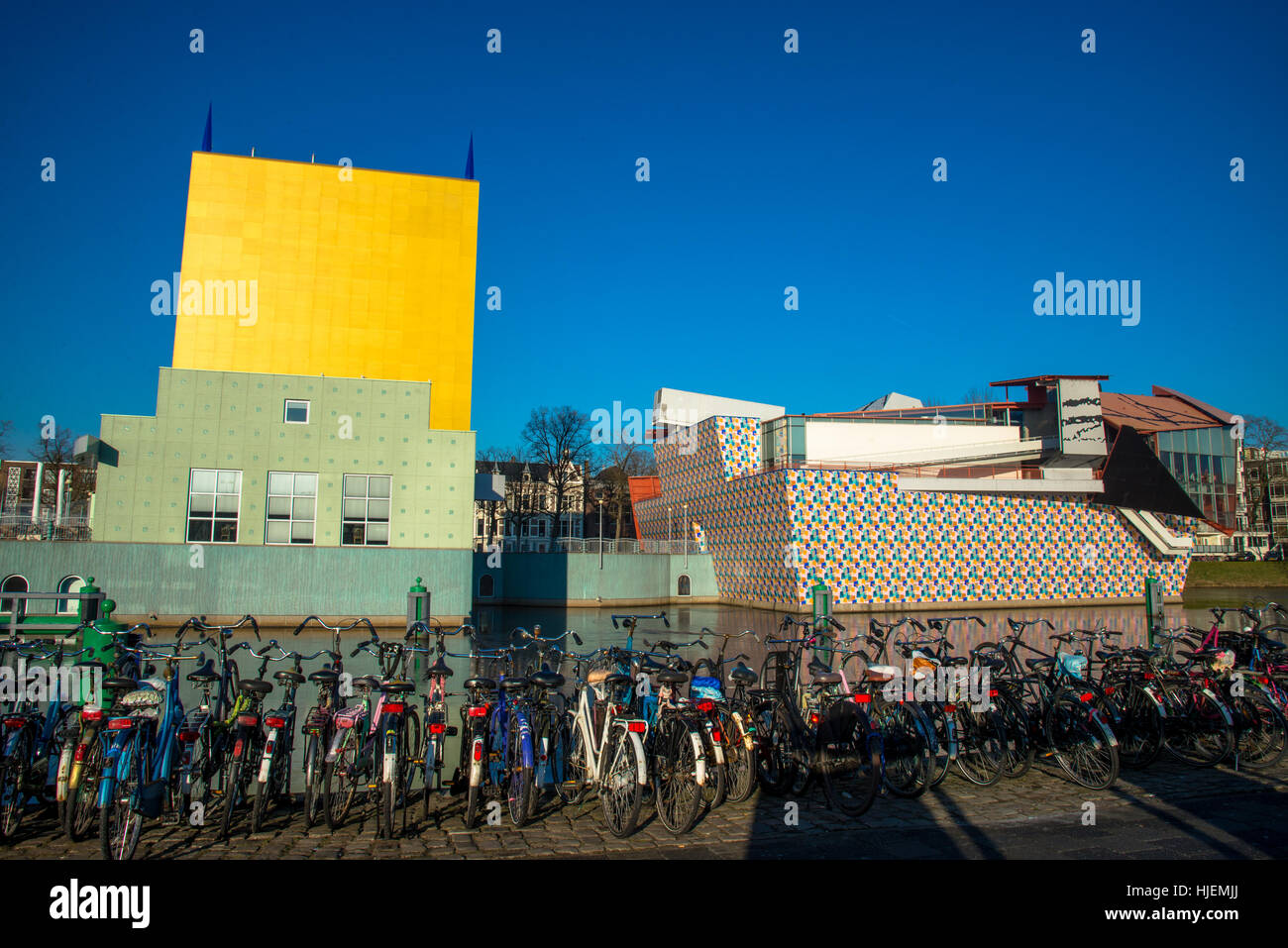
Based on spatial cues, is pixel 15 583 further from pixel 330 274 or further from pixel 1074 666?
pixel 1074 666

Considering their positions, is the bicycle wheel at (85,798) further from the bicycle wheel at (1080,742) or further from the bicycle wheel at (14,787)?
the bicycle wheel at (1080,742)

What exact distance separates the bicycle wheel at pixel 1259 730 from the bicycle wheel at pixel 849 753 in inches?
135

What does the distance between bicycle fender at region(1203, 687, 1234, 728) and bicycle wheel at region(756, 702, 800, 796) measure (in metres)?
3.65

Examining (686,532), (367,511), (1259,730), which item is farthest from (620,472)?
(1259,730)

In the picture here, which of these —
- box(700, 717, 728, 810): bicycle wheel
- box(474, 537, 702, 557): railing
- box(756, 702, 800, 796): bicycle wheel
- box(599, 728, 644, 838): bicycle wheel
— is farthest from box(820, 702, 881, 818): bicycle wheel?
box(474, 537, 702, 557): railing

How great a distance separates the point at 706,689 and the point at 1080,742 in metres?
2.99

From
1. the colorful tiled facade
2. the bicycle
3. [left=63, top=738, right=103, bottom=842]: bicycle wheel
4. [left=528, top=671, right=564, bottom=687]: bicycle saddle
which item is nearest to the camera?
[left=63, top=738, right=103, bottom=842]: bicycle wheel

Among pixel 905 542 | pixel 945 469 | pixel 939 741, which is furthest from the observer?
pixel 945 469

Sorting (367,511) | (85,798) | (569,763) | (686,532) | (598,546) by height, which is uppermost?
(367,511)

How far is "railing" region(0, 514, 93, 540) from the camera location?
22.3 m

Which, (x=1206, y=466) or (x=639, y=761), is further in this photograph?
(x=1206, y=466)

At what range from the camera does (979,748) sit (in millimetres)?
6531

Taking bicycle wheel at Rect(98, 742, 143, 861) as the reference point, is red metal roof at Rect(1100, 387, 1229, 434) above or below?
above

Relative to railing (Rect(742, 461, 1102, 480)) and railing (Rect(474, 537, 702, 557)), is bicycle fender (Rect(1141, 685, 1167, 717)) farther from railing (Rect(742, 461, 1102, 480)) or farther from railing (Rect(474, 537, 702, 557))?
railing (Rect(474, 537, 702, 557))
